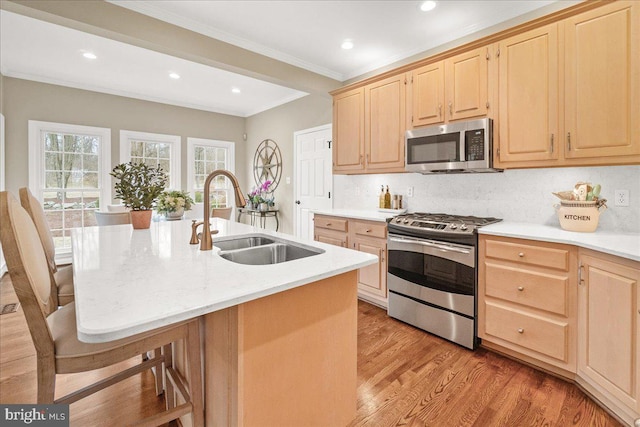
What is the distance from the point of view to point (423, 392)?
1.86 m

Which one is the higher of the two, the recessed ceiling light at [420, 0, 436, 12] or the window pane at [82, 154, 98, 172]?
the recessed ceiling light at [420, 0, 436, 12]

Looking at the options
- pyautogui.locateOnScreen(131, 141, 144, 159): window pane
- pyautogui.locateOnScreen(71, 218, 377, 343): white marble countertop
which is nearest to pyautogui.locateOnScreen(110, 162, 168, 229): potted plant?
pyautogui.locateOnScreen(71, 218, 377, 343): white marble countertop

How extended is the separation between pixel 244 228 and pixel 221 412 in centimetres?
129

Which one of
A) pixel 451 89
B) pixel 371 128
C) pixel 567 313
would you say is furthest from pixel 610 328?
pixel 371 128

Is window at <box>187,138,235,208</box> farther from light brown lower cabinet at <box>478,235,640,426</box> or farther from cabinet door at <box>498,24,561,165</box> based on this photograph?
light brown lower cabinet at <box>478,235,640,426</box>

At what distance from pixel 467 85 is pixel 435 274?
5.43 feet

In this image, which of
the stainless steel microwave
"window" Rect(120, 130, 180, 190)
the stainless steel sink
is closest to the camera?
the stainless steel sink

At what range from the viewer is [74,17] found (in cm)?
236

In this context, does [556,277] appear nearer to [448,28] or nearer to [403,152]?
[403,152]

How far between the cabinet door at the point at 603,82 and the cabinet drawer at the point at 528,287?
0.89 meters

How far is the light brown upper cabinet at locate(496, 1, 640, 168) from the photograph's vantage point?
6.29ft

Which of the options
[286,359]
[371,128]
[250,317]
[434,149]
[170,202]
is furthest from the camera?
[371,128]

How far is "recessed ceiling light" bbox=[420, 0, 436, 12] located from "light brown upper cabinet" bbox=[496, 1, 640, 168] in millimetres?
674

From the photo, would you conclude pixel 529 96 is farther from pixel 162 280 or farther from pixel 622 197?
pixel 162 280
